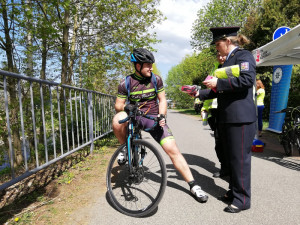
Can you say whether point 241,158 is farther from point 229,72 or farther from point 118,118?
point 118,118

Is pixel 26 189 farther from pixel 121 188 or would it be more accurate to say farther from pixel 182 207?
pixel 182 207

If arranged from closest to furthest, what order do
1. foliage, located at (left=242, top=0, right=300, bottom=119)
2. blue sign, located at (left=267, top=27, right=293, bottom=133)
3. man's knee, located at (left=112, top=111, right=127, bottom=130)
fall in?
man's knee, located at (left=112, top=111, right=127, bottom=130) < blue sign, located at (left=267, top=27, right=293, bottom=133) < foliage, located at (left=242, top=0, right=300, bottom=119)

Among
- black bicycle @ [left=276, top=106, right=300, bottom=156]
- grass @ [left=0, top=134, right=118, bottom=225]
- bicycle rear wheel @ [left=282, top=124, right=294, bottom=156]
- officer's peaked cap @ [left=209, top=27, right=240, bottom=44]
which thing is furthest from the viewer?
bicycle rear wheel @ [left=282, top=124, right=294, bottom=156]

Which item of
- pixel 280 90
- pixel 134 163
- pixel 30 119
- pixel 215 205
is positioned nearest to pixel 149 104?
pixel 134 163

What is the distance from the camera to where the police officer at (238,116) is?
2.33 m

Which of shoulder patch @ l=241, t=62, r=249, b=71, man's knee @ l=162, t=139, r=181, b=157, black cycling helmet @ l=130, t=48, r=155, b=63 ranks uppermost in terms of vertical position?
black cycling helmet @ l=130, t=48, r=155, b=63

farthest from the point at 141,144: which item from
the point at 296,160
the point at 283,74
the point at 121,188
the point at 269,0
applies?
the point at 269,0

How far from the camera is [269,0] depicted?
14.7 metres

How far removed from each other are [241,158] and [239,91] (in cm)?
74

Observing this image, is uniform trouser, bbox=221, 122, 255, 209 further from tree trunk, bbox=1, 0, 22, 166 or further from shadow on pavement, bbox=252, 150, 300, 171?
tree trunk, bbox=1, 0, 22, 166

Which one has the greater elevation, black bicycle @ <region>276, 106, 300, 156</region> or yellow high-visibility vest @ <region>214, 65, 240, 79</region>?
yellow high-visibility vest @ <region>214, 65, 240, 79</region>

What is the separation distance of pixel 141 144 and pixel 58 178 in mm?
1857

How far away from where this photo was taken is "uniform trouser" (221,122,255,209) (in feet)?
7.96

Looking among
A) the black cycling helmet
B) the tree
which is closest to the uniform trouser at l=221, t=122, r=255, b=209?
the black cycling helmet
